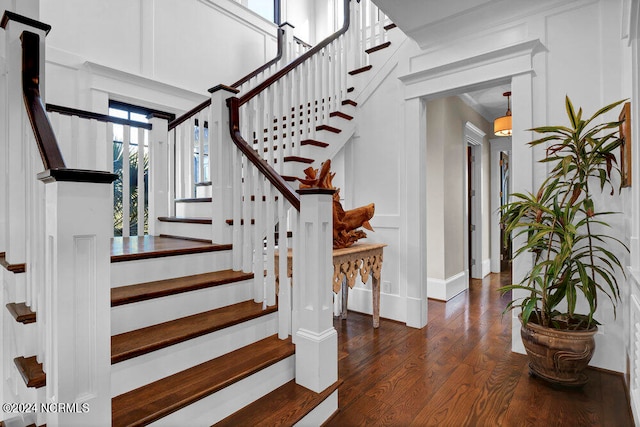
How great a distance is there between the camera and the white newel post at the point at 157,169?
10.2 ft

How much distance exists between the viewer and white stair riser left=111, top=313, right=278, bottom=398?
1.44 metres

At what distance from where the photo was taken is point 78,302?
1.11 meters

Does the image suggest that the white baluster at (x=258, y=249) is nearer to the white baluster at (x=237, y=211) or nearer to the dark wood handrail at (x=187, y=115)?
the white baluster at (x=237, y=211)

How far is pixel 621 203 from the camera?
87.7 inches

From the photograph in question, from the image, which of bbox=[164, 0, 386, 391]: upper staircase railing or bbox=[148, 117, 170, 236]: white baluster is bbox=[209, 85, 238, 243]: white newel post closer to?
bbox=[164, 0, 386, 391]: upper staircase railing

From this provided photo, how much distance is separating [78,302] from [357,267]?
2.11 m

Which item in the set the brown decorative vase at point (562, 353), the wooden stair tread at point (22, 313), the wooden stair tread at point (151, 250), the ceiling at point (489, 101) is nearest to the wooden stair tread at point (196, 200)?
the wooden stair tread at point (151, 250)

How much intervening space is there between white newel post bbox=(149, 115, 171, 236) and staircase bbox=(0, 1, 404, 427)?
0.48m

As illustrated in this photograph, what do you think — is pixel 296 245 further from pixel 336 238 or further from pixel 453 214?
pixel 453 214

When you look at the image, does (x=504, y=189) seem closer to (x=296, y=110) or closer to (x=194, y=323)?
(x=296, y=110)

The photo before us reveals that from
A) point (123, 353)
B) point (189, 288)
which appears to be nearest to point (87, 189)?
point (123, 353)

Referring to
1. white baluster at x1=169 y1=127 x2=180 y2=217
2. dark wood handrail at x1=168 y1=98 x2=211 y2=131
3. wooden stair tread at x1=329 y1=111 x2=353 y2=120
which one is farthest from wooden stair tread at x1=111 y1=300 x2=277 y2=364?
wooden stair tread at x1=329 y1=111 x2=353 y2=120

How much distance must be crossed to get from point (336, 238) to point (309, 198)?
1214 mm

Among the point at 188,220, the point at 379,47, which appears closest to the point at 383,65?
the point at 379,47
